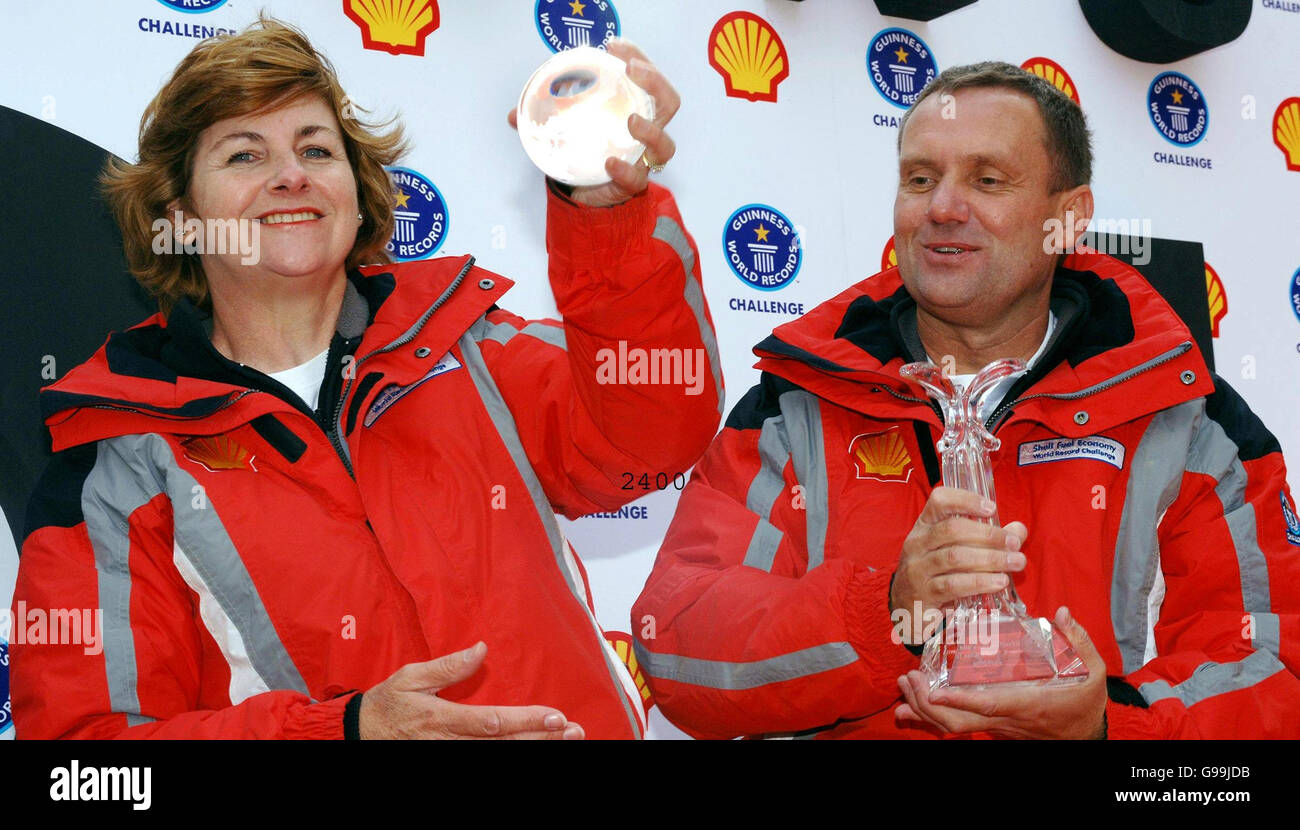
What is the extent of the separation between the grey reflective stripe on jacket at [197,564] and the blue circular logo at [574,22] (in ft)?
3.29

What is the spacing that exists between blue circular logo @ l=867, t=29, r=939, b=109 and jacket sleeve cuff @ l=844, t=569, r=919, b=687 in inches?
50.7

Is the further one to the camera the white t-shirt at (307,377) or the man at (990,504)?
the white t-shirt at (307,377)

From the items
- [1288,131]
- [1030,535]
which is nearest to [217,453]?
[1030,535]

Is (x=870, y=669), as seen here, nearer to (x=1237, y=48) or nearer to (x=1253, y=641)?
(x=1253, y=641)

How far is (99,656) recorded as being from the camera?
1293 mm

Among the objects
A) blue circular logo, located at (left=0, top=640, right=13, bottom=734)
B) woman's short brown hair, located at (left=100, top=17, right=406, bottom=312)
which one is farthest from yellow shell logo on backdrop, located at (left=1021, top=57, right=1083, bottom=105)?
blue circular logo, located at (left=0, top=640, right=13, bottom=734)

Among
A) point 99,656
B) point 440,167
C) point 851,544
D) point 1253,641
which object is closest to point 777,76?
point 440,167

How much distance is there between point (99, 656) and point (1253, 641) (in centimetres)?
120

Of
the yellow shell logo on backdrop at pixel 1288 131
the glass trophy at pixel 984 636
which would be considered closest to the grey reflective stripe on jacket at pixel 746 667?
the glass trophy at pixel 984 636

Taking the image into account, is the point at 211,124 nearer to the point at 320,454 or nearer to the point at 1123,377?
the point at 320,454

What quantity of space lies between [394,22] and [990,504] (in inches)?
48.6

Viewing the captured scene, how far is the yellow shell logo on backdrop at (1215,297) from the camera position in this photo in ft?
8.39

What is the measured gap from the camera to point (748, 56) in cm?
223

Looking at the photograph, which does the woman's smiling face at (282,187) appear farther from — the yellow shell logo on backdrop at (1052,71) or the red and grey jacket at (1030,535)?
the yellow shell logo on backdrop at (1052,71)
